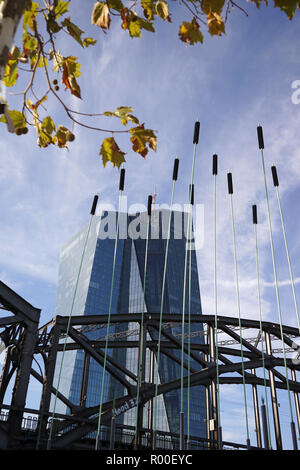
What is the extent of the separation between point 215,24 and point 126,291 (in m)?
161

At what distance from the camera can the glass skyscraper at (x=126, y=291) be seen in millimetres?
135375

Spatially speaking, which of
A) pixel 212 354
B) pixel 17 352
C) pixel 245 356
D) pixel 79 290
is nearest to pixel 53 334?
pixel 17 352

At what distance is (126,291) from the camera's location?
164m

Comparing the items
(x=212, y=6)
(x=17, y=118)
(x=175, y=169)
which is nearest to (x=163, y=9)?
(x=212, y=6)

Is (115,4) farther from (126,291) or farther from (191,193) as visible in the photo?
(126,291)

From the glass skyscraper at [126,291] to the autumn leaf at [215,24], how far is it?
421 ft

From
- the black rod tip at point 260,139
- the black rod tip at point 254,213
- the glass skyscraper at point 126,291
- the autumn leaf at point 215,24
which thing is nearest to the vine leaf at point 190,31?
the autumn leaf at point 215,24

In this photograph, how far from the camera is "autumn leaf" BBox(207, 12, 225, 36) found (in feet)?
15.3

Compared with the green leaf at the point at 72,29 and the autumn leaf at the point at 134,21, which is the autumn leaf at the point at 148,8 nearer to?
the autumn leaf at the point at 134,21

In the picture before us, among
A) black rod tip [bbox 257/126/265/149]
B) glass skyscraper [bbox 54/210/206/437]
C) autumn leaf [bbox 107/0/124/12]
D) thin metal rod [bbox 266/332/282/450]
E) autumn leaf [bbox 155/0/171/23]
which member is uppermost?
glass skyscraper [bbox 54/210/206/437]

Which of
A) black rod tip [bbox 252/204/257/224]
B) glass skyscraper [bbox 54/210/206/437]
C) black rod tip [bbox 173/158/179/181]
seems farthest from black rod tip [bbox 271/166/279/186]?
glass skyscraper [bbox 54/210/206/437]

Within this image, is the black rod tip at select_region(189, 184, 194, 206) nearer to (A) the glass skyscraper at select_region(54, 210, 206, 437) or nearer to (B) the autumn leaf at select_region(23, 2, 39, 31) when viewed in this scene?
(B) the autumn leaf at select_region(23, 2, 39, 31)

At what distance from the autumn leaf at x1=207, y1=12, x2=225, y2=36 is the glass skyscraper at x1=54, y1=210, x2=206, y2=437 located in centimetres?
12830

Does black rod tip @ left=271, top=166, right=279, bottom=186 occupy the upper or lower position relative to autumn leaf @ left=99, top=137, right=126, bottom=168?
upper
